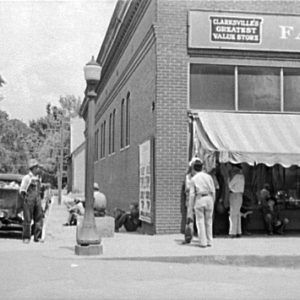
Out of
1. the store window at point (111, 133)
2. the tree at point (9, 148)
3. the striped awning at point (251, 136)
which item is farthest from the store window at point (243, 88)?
the tree at point (9, 148)

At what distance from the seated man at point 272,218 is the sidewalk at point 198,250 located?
25.1 inches

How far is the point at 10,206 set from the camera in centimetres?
1584

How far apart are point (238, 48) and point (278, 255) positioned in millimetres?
6101

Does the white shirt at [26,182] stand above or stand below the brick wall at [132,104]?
below

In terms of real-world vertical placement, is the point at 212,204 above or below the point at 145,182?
below

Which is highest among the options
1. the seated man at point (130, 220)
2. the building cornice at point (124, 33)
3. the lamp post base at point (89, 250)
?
the building cornice at point (124, 33)

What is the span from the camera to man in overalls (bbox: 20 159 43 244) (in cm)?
1314

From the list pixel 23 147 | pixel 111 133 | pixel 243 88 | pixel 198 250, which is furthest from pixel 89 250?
pixel 23 147

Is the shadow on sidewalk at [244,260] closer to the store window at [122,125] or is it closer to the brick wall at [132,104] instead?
A: the brick wall at [132,104]

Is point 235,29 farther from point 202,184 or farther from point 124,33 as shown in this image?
point 124,33

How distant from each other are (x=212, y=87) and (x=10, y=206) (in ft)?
21.1

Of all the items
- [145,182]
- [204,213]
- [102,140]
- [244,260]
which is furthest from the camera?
[102,140]

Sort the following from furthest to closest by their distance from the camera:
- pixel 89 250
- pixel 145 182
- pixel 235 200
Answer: pixel 145 182, pixel 235 200, pixel 89 250

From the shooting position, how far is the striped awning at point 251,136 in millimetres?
13234
